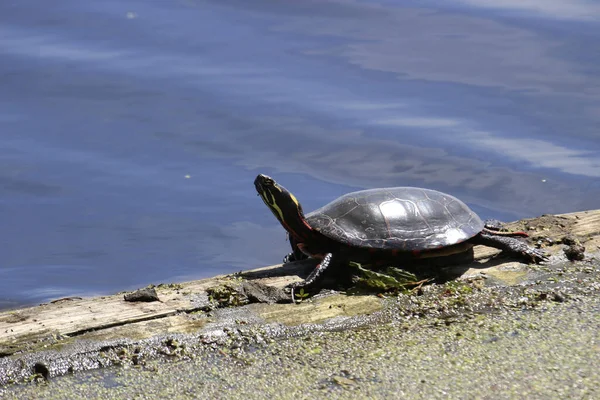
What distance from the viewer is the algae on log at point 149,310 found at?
3.50 m

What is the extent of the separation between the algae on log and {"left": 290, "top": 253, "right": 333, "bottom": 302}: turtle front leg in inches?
6.3

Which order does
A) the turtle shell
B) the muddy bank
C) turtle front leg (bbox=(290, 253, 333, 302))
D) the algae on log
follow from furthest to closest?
the turtle shell < turtle front leg (bbox=(290, 253, 333, 302)) < the algae on log < the muddy bank

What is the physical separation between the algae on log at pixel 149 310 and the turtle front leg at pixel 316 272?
6.3 inches

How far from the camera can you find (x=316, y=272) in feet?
13.4

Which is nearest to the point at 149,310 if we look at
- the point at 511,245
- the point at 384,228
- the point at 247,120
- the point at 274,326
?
the point at 274,326

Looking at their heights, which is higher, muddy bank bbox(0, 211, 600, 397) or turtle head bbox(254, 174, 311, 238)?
turtle head bbox(254, 174, 311, 238)

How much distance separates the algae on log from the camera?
350cm

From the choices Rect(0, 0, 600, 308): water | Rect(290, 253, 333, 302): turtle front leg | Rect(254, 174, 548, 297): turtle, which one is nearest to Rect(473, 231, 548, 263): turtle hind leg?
Rect(254, 174, 548, 297): turtle

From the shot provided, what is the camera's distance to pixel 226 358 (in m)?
3.39

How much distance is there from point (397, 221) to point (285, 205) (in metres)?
0.61

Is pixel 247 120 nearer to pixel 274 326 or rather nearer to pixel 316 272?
pixel 316 272

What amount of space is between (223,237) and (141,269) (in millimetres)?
732

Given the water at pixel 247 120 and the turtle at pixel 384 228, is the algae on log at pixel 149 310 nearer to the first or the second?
the turtle at pixel 384 228

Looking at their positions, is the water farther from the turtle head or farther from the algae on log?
the algae on log
